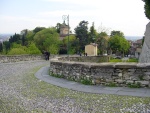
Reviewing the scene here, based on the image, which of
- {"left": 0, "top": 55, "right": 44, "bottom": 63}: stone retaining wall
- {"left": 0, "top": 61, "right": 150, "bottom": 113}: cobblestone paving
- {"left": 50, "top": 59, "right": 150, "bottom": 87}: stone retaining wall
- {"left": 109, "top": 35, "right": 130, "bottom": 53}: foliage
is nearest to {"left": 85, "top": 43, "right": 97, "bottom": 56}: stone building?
{"left": 0, "top": 55, "right": 44, "bottom": 63}: stone retaining wall

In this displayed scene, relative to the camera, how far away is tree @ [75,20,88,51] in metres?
63.7

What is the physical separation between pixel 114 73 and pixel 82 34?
5683 cm

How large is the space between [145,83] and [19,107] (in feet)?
15.4

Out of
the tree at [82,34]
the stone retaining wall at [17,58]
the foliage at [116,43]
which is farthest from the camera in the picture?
the foliage at [116,43]

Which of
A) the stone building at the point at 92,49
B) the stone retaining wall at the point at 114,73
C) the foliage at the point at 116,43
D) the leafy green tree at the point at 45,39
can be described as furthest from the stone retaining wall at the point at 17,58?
the foliage at the point at 116,43

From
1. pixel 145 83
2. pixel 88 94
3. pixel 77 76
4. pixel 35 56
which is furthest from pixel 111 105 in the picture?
pixel 35 56

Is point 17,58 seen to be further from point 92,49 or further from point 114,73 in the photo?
point 92,49

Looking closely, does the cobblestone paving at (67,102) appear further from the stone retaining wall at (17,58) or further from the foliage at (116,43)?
the foliage at (116,43)

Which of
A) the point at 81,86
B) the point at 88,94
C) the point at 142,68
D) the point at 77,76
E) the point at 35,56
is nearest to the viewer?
the point at 88,94

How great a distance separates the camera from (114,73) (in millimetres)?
8711

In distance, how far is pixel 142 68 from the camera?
8.20 metres

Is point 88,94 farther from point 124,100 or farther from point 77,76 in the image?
point 77,76

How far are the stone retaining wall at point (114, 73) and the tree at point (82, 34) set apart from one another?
53619 millimetres

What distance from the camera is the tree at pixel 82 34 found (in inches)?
2508
